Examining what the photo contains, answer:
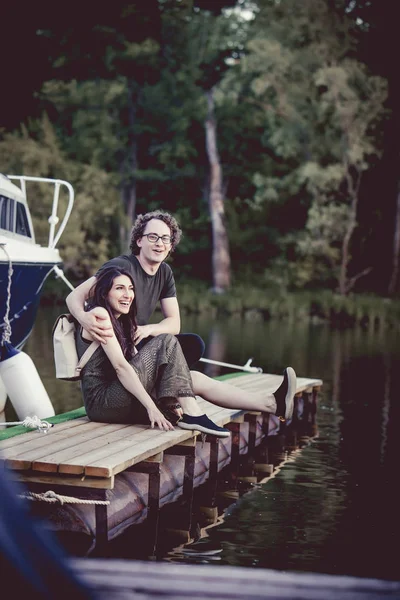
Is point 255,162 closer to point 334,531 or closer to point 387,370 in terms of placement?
point 387,370

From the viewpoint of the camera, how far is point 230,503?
7094 mm

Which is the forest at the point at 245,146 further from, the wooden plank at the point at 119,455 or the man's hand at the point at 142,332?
the wooden plank at the point at 119,455

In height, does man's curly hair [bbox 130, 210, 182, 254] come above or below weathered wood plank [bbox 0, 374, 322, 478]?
above

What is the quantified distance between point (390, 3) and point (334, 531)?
28688mm

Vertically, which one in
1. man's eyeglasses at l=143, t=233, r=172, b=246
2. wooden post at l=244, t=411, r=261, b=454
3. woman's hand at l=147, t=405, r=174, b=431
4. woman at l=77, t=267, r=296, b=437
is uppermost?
man's eyeglasses at l=143, t=233, r=172, b=246

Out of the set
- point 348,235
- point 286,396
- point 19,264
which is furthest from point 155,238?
point 348,235

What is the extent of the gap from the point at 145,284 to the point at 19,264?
432 centimetres

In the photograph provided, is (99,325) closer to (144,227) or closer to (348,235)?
(144,227)

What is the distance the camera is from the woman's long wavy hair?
6.36 m

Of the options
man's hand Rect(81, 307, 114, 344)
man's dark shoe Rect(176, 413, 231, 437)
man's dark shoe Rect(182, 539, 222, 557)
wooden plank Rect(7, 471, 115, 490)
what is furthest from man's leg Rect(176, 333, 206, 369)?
wooden plank Rect(7, 471, 115, 490)

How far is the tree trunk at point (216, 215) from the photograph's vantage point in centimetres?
3662

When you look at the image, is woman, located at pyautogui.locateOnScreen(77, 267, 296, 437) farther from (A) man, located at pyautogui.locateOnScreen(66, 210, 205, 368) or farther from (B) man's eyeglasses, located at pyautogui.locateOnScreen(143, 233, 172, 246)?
(B) man's eyeglasses, located at pyautogui.locateOnScreen(143, 233, 172, 246)

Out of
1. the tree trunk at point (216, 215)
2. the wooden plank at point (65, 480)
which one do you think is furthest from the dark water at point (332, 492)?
the tree trunk at point (216, 215)

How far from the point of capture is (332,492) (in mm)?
7562
